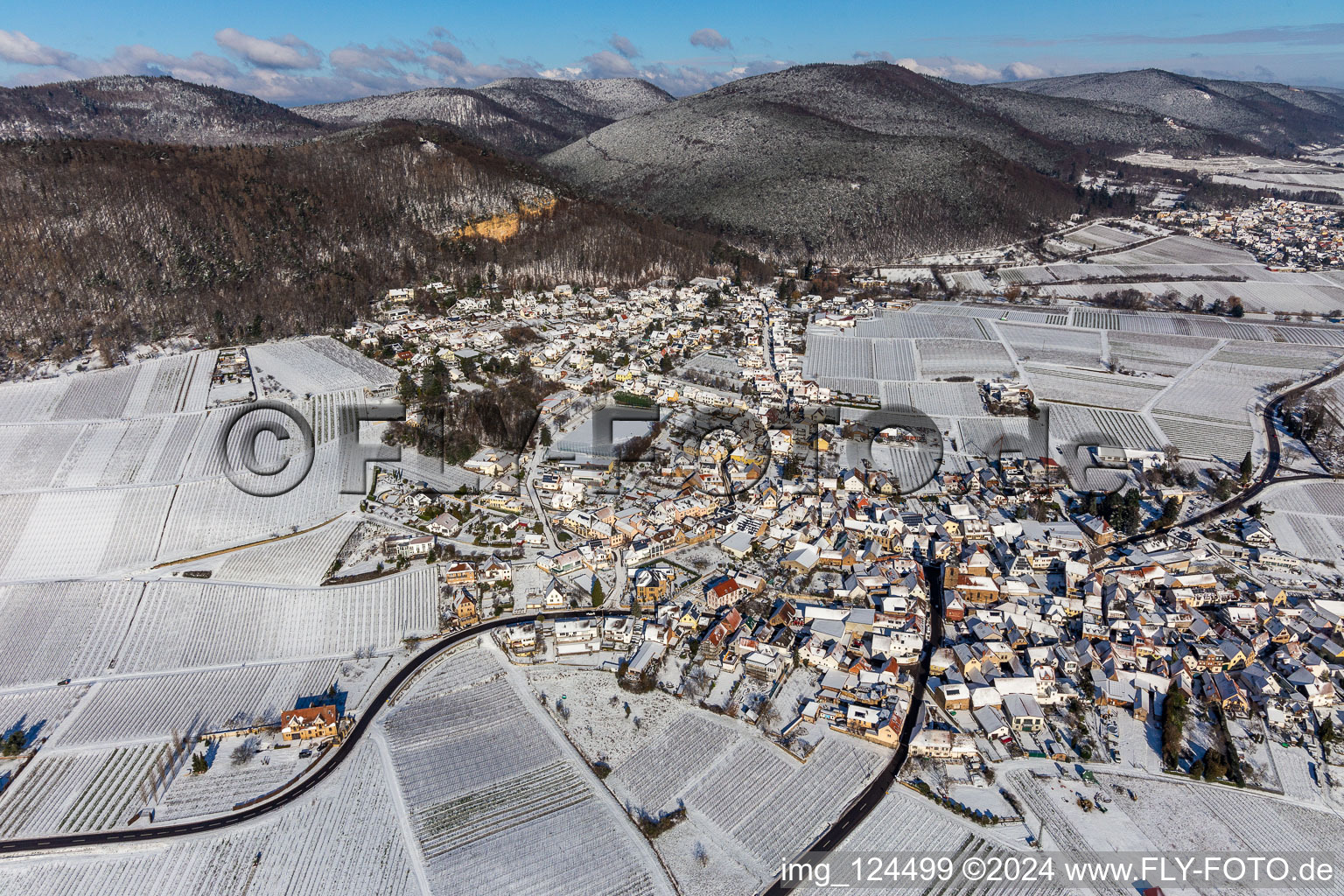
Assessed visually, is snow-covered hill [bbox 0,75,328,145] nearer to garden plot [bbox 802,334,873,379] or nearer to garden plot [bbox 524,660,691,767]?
garden plot [bbox 802,334,873,379]

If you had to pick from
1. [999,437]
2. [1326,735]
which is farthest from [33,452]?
[1326,735]

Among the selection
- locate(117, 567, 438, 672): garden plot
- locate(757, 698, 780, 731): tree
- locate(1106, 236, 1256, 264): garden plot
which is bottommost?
locate(757, 698, 780, 731): tree

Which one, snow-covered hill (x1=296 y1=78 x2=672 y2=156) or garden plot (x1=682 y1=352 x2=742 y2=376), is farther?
snow-covered hill (x1=296 y1=78 x2=672 y2=156)

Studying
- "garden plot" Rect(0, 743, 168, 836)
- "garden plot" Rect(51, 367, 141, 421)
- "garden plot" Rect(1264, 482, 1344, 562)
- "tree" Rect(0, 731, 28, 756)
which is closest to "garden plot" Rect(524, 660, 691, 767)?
"garden plot" Rect(0, 743, 168, 836)

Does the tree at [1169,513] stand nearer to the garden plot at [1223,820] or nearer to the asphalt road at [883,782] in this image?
the asphalt road at [883,782]

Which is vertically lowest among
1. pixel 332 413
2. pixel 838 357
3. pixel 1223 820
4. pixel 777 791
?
pixel 1223 820

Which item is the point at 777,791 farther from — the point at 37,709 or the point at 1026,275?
the point at 1026,275

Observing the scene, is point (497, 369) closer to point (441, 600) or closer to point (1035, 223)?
point (441, 600)
